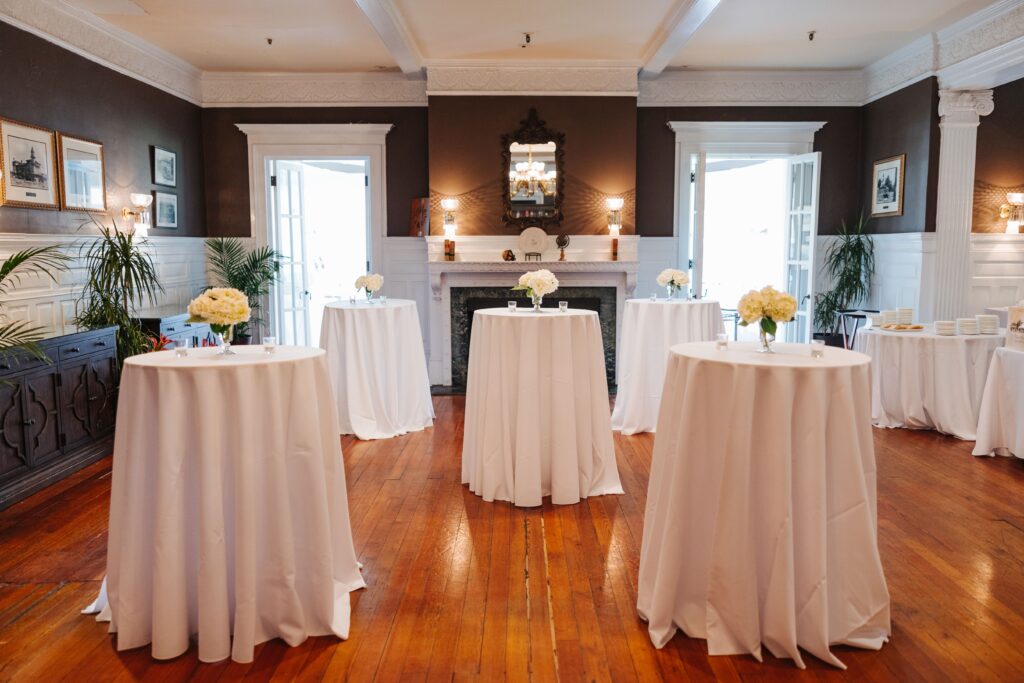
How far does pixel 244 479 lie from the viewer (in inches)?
97.0

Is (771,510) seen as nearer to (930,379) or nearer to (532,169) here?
(930,379)

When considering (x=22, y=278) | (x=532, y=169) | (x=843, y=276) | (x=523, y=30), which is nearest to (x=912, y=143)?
(x=843, y=276)

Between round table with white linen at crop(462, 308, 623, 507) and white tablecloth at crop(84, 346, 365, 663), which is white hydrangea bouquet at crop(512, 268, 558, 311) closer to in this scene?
round table with white linen at crop(462, 308, 623, 507)

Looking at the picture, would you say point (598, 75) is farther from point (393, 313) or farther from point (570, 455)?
point (570, 455)

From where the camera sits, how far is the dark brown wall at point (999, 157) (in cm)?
727

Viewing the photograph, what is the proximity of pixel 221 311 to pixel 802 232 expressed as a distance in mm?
6934

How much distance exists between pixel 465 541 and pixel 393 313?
8.20 feet

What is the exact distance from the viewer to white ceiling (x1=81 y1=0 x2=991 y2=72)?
234 inches

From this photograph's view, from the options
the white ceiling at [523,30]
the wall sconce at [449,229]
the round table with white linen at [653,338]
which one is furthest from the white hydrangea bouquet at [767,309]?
the wall sconce at [449,229]

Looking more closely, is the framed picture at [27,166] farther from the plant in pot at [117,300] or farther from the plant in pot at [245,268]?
the plant in pot at [245,268]

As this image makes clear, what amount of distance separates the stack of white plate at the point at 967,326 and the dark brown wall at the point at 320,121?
5.46 meters

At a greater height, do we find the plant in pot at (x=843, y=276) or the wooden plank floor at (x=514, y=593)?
the plant in pot at (x=843, y=276)

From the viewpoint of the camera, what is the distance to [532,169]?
7902mm

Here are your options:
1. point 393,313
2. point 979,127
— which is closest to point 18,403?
point 393,313
